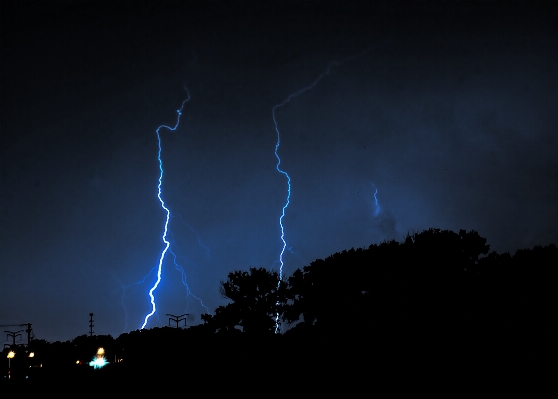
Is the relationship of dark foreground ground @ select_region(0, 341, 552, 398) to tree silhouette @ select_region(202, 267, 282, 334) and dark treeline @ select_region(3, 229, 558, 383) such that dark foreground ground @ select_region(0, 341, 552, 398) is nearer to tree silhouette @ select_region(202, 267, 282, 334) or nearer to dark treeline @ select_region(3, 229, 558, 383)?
dark treeline @ select_region(3, 229, 558, 383)

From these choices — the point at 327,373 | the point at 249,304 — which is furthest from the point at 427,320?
the point at 249,304

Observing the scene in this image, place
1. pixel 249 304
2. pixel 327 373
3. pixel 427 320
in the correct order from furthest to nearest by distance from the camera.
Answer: pixel 249 304 < pixel 427 320 < pixel 327 373

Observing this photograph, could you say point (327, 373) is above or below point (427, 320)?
below

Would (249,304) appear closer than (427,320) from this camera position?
No

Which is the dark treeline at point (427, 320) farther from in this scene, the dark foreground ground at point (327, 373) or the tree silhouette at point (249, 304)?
the tree silhouette at point (249, 304)

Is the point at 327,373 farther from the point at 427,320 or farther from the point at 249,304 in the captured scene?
the point at 249,304

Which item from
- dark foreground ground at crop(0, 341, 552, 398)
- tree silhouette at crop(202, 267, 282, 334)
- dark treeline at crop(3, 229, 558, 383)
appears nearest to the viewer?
dark foreground ground at crop(0, 341, 552, 398)

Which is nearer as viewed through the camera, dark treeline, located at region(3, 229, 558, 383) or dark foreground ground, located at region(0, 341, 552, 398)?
dark foreground ground, located at region(0, 341, 552, 398)

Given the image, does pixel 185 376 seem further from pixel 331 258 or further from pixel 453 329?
pixel 331 258

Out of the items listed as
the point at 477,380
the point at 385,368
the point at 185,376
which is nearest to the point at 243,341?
the point at 185,376

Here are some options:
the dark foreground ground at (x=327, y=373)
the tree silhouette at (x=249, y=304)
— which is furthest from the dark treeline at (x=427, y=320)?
the tree silhouette at (x=249, y=304)

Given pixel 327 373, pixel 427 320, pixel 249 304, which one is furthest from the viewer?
Answer: pixel 249 304

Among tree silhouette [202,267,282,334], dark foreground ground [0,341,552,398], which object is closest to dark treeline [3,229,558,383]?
dark foreground ground [0,341,552,398]

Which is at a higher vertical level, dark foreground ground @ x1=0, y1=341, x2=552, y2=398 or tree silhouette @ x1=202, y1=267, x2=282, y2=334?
A: tree silhouette @ x1=202, y1=267, x2=282, y2=334
